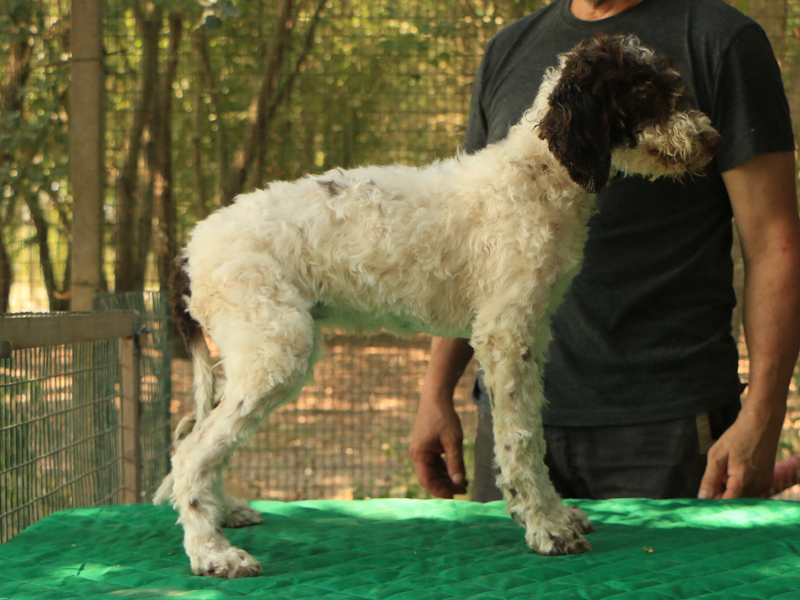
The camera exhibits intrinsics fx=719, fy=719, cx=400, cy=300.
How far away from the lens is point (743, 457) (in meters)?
2.78

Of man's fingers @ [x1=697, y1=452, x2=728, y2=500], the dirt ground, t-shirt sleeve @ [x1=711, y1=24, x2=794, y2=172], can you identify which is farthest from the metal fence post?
t-shirt sleeve @ [x1=711, y1=24, x2=794, y2=172]

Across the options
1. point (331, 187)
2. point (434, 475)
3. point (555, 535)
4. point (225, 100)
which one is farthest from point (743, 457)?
point (225, 100)

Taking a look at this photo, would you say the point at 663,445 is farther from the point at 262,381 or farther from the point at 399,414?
the point at 399,414

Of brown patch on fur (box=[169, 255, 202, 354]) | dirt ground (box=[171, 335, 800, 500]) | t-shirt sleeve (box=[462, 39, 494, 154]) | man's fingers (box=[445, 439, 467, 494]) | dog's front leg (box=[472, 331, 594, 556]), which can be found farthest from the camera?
dirt ground (box=[171, 335, 800, 500])

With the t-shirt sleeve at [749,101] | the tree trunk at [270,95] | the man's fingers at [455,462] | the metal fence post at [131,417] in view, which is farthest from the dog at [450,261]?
the tree trunk at [270,95]

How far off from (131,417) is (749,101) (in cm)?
333

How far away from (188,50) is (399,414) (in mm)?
3520

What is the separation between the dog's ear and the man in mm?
634

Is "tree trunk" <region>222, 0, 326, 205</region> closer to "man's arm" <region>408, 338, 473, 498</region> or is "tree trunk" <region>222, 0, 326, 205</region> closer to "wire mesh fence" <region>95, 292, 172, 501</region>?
"wire mesh fence" <region>95, 292, 172, 501</region>

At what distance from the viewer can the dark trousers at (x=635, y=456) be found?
2996 millimetres

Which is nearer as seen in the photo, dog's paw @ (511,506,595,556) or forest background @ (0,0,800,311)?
dog's paw @ (511,506,595,556)

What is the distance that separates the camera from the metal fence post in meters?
3.79

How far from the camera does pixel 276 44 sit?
5.52 metres

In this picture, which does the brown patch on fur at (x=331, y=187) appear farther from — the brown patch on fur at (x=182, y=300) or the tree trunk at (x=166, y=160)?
the tree trunk at (x=166, y=160)
